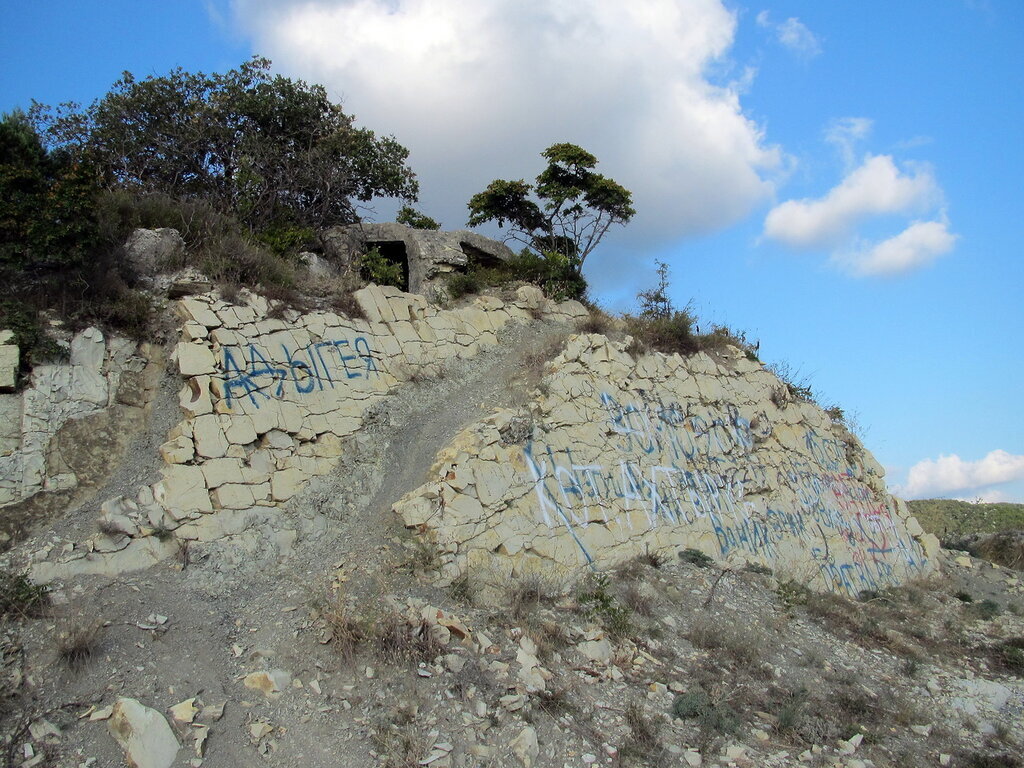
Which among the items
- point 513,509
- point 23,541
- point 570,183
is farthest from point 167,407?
point 570,183

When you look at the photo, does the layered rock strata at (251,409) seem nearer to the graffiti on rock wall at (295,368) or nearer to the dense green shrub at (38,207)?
the graffiti on rock wall at (295,368)

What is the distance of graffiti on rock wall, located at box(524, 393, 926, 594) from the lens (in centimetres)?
1133

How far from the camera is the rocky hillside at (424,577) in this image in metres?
6.89

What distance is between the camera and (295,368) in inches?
413

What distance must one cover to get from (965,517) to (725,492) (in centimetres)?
1740

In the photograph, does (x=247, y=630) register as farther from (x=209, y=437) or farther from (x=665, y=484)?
(x=665, y=484)

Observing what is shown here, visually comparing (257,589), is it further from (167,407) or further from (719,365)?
(719,365)

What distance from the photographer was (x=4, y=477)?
26.9 ft

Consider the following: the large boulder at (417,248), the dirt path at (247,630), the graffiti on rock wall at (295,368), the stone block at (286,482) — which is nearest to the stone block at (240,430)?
the graffiti on rock wall at (295,368)

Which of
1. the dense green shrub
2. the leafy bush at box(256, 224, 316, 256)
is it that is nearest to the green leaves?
the leafy bush at box(256, 224, 316, 256)

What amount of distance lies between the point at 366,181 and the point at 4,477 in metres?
10.5

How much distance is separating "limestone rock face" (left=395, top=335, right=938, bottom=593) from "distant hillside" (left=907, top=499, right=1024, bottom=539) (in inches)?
317

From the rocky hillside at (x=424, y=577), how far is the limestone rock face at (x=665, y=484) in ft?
0.19

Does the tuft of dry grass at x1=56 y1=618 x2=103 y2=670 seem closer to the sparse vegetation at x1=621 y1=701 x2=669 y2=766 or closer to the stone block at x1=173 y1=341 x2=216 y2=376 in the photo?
the stone block at x1=173 y1=341 x2=216 y2=376
